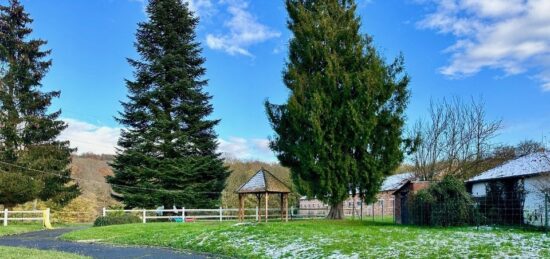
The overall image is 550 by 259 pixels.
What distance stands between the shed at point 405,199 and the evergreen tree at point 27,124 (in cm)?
2119

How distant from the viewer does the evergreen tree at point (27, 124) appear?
30.8m

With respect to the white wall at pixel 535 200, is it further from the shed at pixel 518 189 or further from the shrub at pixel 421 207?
the shrub at pixel 421 207

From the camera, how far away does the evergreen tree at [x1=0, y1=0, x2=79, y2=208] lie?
30.8m

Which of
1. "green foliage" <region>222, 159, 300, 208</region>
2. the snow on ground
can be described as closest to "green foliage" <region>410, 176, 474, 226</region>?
the snow on ground

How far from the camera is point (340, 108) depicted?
2406 cm

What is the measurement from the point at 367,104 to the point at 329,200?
17.2 ft

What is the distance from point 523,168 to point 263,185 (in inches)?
500

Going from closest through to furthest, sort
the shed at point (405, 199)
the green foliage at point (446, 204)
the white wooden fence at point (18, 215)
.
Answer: the green foliage at point (446, 204), the shed at point (405, 199), the white wooden fence at point (18, 215)

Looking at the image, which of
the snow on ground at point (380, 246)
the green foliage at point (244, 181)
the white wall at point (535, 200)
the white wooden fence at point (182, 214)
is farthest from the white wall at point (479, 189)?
the green foliage at point (244, 181)

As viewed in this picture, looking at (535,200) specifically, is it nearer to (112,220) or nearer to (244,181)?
(112,220)

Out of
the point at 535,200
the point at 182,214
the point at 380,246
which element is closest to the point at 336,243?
the point at 380,246

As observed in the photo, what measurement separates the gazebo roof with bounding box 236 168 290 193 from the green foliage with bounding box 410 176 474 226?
734 centimetres

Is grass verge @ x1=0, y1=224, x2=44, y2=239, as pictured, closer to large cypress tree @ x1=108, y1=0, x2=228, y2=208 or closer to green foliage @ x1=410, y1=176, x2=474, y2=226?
large cypress tree @ x1=108, y1=0, x2=228, y2=208

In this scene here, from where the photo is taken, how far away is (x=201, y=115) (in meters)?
36.4
